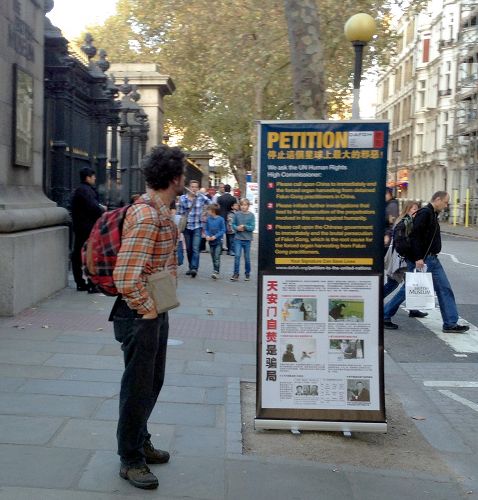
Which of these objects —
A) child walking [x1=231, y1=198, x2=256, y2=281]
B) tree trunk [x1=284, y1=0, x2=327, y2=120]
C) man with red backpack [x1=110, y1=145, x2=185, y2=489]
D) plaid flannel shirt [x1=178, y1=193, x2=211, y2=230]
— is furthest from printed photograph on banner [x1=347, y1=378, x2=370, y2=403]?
plaid flannel shirt [x1=178, y1=193, x2=211, y2=230]

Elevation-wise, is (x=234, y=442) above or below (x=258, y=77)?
below

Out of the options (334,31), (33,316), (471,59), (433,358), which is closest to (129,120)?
(334,31)

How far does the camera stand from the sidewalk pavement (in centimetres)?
387

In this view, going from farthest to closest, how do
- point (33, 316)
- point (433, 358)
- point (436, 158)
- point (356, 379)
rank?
point (436, 158) → point (33, 316) → point (433, 358) → point (356, 379)

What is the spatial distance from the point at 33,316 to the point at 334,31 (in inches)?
671

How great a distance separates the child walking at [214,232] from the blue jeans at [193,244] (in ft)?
0.59

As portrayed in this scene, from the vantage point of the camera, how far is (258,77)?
26.8 m

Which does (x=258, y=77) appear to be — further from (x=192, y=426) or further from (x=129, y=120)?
(x=192, y=426)

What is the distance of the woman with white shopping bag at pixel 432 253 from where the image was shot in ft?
29.2

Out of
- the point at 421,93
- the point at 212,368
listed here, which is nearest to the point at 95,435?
the point at 212,368

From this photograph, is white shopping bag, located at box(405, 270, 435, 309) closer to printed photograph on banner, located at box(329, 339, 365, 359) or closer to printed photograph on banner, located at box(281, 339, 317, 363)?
printed photograph on banner, located at box(329, 339, 365, 359)

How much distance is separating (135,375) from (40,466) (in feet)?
2.59

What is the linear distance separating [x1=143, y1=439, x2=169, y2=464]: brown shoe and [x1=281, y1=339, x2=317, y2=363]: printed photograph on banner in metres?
1.12

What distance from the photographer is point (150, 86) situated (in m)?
20.2
